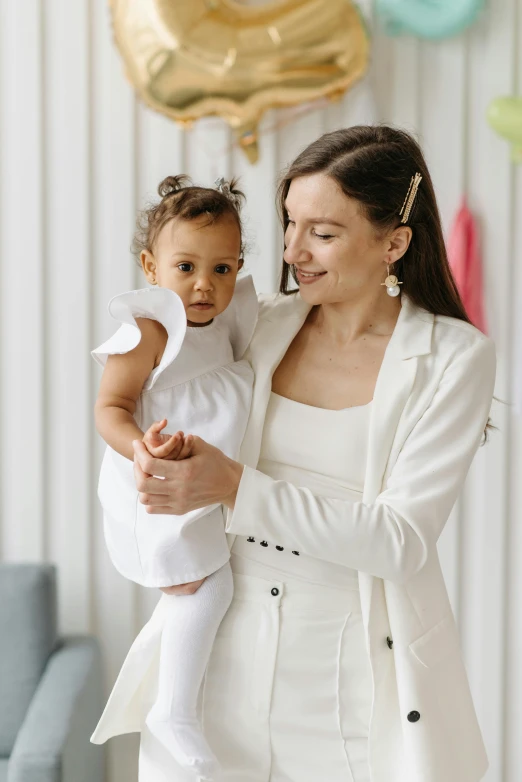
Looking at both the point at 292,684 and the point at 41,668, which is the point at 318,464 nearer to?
the point at 292,684

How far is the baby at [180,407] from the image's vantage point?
1450 millimetres

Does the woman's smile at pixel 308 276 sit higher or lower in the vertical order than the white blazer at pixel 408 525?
higher

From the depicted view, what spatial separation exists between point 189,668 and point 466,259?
1.50 m

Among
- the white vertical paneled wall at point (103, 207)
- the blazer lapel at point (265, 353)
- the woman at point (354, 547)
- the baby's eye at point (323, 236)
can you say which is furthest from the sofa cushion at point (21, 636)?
the baby's eye at point (323, 236)

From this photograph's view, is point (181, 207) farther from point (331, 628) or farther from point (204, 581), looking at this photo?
point (331, 628)

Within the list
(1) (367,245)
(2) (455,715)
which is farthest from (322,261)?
(2) (455,715)

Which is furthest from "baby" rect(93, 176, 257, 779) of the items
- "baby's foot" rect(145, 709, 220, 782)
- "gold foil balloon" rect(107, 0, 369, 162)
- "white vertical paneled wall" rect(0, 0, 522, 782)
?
"white vertical paneled wall" rect(0, 0, 522, 782)

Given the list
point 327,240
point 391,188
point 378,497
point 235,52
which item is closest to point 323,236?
point 327,240

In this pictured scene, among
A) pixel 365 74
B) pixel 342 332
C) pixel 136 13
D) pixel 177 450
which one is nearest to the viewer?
pixel 177 450

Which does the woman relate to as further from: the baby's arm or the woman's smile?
the baby's arm

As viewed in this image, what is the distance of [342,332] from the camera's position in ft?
5.29

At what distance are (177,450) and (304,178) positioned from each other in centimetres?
51

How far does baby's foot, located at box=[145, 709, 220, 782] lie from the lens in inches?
57.4

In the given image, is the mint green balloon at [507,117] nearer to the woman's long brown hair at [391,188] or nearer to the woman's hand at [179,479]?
the woman's long brown hair at [391,188]
